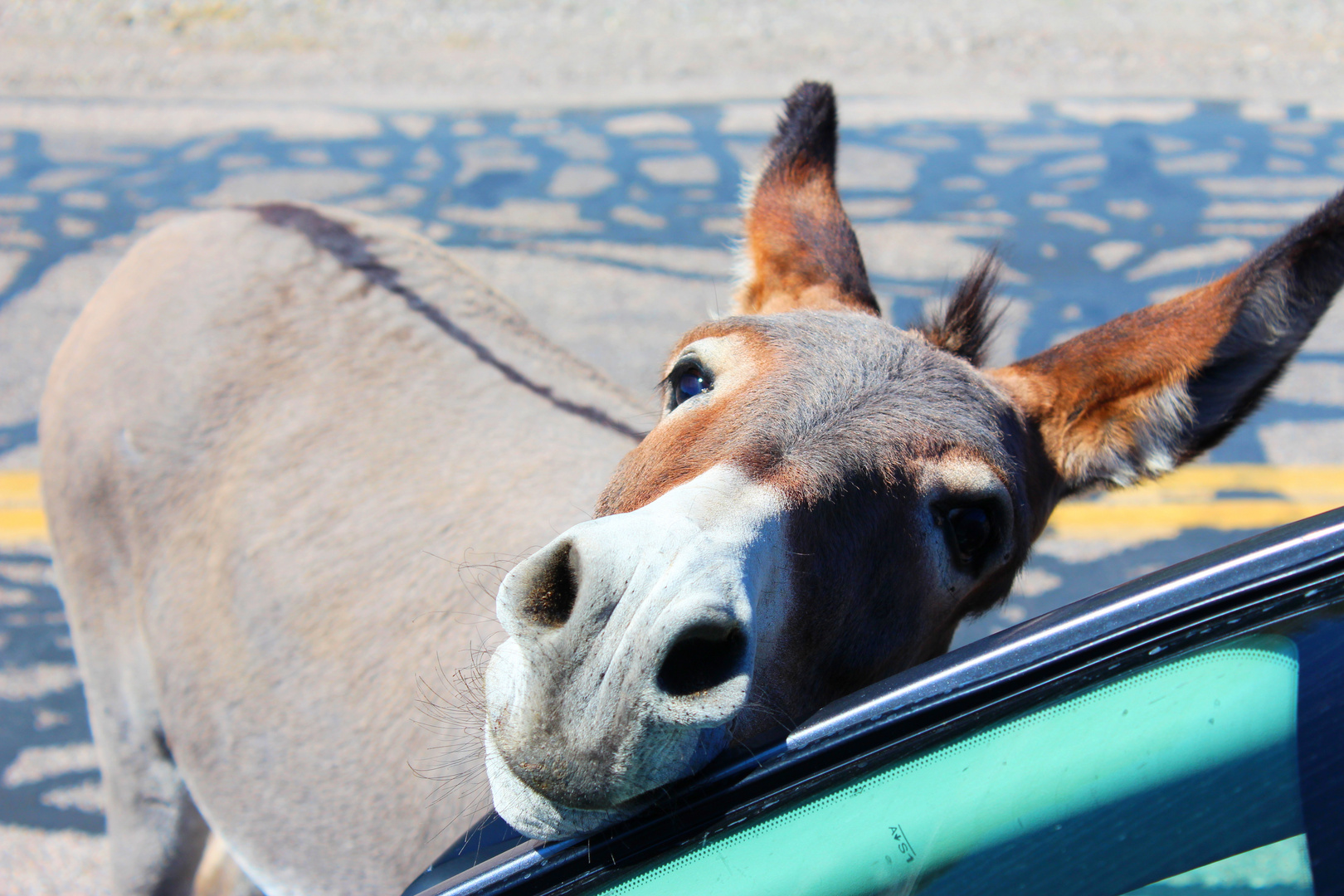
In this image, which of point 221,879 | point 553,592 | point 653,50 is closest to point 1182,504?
point 553,592

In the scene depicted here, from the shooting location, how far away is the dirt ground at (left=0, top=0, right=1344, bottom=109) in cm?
742

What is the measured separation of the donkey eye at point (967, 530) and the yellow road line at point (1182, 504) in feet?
9.65

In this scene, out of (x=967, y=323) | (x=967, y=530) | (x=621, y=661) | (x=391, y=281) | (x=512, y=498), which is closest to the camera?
(x=621, y=661)

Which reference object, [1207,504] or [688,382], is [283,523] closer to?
[688,382]

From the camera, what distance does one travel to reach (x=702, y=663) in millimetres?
1117

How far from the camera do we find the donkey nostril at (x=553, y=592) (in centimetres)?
115

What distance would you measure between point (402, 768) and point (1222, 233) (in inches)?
255

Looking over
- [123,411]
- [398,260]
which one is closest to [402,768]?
[123,411]

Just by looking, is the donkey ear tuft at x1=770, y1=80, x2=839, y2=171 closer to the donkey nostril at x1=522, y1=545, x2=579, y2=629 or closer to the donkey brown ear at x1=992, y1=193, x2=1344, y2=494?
the donkey brown ear at x1=992, y1=193, x2=1344, y2=494

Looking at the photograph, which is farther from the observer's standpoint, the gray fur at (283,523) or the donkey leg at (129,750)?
the donkey leg at (129,750)

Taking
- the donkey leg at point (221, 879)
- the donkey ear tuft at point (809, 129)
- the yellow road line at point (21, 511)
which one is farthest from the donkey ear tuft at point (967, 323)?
the yellow road line at point (21, 511)

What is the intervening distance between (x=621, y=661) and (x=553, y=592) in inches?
5.6

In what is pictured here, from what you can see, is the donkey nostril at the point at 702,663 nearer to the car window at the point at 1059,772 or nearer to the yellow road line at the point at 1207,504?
the car window at the point at 1059,772

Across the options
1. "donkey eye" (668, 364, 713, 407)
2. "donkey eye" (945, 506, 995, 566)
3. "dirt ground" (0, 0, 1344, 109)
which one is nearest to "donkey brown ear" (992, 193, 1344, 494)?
"donkey eye" (945, 506, 995, 566)
